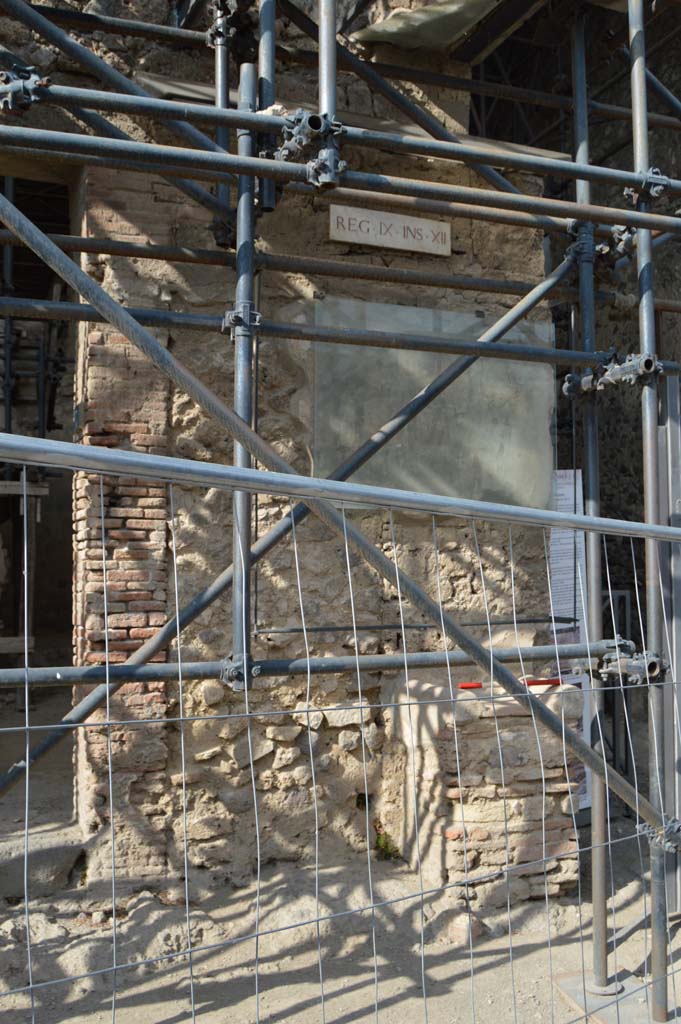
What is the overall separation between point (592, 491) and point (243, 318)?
1.85 meters

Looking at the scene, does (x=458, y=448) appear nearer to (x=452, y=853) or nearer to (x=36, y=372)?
(x=452, y=853)

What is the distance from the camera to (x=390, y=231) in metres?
5.35

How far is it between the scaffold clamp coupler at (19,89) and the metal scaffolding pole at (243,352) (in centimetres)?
78

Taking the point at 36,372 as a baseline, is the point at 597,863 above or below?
below

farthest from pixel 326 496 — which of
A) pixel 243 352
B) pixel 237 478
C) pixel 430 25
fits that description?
pixel 430 25

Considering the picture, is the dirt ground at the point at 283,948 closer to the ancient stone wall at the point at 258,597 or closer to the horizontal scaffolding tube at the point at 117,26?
the ancient stone wall at the point at 258,597

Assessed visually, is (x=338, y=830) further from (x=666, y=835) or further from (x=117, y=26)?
(x=117, y=26)

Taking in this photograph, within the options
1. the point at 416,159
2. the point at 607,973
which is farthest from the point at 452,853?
the point at 416,159

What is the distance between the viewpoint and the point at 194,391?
135 inches

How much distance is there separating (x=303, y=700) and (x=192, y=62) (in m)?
3.65

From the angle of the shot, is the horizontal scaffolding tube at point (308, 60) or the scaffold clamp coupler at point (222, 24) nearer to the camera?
the scaffold clamp coupler at point (222, 24)

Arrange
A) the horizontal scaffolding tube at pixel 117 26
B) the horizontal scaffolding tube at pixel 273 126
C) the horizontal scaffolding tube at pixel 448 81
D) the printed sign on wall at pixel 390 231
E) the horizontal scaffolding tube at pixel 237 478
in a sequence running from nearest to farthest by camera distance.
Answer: the horizontal scaffolding tube at pixel 237 478, the horizontal scaffolding tube at pixel 273 126, the horizontal scaffolding tube at pixel 117 26, the horizontal scaffolding tube at pixel 448 81, the printed sign on wall at pixel 390 231

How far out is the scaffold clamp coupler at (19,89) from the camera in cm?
317

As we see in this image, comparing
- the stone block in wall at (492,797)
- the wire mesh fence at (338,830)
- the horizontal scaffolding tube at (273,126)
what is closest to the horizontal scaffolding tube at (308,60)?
the horizontal scaffolding tube at (273,126)
